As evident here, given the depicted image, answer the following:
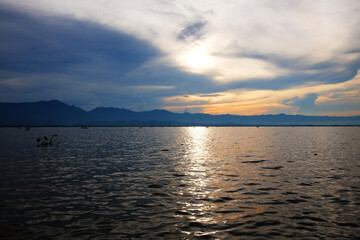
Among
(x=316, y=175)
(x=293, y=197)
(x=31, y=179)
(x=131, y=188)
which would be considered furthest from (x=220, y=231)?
(x=31, y=179)

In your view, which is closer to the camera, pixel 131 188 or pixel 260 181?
pixel 131 188

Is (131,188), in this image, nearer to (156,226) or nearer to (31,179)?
(156,226)

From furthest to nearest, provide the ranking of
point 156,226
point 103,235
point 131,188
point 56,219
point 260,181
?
1. point 260,181
2. point 131,188
3. point 56,219
4. point 156,226
5. point 103,235

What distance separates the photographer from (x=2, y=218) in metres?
14.0

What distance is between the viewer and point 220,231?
12.3 meters

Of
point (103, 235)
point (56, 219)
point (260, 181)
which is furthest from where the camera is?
point (260, 181)

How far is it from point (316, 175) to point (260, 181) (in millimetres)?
7398

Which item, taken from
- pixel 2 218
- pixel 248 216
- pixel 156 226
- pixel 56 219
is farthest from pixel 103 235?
pixel 248 216

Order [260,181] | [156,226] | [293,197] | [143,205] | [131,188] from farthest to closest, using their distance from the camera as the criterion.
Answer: [260,181] → [131,188] → [293,197] → [143,205] → [156,226]

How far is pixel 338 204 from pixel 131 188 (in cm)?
1555

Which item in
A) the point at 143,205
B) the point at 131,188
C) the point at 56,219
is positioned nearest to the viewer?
the point at 56,219

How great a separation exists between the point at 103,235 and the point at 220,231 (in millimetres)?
5710

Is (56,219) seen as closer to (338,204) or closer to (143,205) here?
(143,205)

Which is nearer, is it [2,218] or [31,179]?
[2,218]
